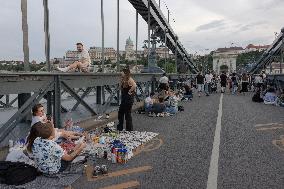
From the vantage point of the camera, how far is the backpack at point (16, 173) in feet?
19.5

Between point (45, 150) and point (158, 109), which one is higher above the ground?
point (45, 150)

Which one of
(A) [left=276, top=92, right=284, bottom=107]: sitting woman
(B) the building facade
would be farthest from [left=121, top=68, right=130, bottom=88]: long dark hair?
(A) [left=276, top=92, right=284, bottom=107]: sitting woman

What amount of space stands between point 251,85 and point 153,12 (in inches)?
671

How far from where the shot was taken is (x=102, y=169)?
21.2ft

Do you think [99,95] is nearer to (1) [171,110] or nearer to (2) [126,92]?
(1) [171,110]

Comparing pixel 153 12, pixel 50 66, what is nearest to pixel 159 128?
pixel 50 66

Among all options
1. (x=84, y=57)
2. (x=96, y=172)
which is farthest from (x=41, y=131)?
(x=84, y=57)

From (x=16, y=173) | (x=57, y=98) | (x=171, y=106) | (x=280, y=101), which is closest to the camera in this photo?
(x=16, y=173)

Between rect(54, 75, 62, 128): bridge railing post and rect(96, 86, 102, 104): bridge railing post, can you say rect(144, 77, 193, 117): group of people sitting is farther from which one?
rect(54, 75, 62, 128): bridge railing post

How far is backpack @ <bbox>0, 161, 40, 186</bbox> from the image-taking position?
5.94m

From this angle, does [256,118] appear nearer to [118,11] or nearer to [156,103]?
[156,103]

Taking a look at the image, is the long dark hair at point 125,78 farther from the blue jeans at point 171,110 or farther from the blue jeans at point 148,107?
the blue jeans at point 171,110

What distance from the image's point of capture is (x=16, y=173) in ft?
19.7

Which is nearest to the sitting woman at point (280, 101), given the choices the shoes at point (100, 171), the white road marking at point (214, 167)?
the white road marking at point (214, 167)
